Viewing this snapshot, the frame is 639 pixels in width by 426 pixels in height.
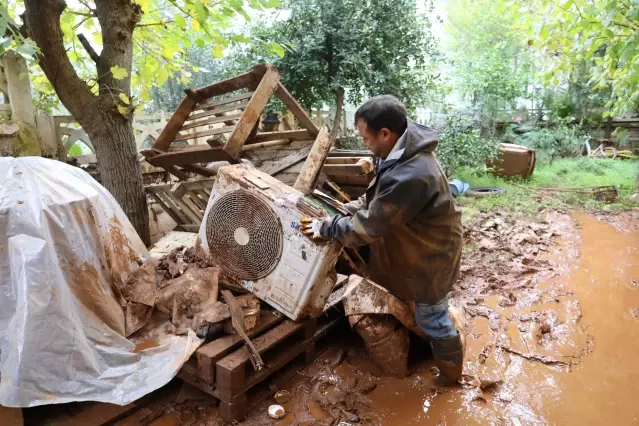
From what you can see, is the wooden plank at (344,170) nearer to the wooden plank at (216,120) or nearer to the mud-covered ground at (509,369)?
the wooden plank at (216,120)

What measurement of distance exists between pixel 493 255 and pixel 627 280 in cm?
134

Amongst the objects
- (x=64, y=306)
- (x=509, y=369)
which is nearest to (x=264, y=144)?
(x=64, y=306)

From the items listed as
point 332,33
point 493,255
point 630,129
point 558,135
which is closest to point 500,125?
point 558,135

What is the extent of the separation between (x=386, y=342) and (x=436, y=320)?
14.8 inches

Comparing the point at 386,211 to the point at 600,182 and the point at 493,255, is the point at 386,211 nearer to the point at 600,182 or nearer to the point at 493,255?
the point at 493,255

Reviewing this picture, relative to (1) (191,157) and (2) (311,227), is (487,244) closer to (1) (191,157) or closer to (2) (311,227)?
(2) (311,227)

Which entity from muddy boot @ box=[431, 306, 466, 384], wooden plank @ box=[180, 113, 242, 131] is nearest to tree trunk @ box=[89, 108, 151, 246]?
wooden plank @ box=[180, 113, 242, 131]

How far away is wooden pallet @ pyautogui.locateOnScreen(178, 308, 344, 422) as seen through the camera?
225 cm

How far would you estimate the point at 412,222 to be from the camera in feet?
7.89

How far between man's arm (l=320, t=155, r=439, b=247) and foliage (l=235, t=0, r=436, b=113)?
577 centimetres

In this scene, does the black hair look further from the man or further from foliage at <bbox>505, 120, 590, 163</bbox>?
foliage at <bbox>505, 120, 590, 163</bbox>

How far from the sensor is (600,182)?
9086 mm

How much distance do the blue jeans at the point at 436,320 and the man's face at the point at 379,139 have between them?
3.35ft

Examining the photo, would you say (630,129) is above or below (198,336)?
above
